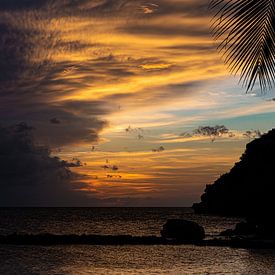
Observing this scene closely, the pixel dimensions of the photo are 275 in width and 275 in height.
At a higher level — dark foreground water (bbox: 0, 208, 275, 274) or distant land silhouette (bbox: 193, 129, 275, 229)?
distant land silhouette (bbox: 193, 129, 275, 229)

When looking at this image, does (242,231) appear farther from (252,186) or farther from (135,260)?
(252,186)

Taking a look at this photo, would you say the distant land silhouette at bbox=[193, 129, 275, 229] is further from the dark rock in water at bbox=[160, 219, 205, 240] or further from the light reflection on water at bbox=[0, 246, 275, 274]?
the light reflection on water at bbox=[0, 246, 275, 274]

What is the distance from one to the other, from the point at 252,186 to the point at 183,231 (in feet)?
217

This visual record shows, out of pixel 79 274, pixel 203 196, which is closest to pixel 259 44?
pixel 79 274

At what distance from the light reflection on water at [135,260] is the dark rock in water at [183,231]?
8316 millimetres

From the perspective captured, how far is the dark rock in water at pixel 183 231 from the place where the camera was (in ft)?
235

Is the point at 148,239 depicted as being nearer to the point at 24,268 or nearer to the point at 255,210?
the point at 24,268

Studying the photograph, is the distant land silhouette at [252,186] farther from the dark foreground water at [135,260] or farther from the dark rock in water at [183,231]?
the dark foreground water at [135,260]

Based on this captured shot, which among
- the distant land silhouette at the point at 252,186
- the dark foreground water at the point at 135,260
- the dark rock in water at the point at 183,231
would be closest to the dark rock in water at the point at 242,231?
the distant land silhouette at the point at 252,186

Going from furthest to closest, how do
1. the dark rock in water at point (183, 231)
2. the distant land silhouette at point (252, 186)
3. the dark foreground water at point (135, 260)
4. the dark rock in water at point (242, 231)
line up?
the distant land silhouette at point (252, 186), the dark rock in water at point (242, 231), the dark rock in water at point (183, 231), the dark foreground water at point (135, 260)

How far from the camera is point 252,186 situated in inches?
5310

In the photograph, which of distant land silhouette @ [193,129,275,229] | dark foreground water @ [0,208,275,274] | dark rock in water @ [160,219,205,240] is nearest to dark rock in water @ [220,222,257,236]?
distant land silhouette @ [193,129,275,229]

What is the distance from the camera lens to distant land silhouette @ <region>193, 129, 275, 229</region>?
115 meters

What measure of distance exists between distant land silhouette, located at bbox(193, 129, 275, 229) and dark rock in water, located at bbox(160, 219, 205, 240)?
16329 millimetres
